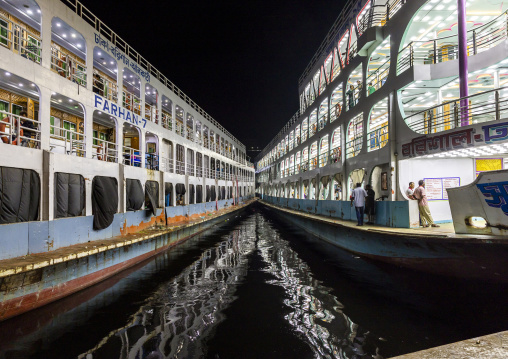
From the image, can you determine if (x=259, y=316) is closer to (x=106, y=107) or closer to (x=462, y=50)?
(x=106, y=107)

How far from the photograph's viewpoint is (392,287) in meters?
7.39

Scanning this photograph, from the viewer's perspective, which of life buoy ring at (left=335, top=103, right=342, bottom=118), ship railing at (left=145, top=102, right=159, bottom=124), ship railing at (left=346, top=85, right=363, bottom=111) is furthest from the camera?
life buoy ring at (left=335, top=103, right=342, bottom=118)

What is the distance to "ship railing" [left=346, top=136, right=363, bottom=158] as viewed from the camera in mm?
14229

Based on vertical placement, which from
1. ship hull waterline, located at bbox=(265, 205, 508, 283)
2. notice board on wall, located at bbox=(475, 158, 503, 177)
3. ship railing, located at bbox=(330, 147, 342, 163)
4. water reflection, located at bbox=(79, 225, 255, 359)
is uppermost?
ship railing, located at bbox=(330, 147, 342, 163)

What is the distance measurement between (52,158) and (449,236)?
11512 mm

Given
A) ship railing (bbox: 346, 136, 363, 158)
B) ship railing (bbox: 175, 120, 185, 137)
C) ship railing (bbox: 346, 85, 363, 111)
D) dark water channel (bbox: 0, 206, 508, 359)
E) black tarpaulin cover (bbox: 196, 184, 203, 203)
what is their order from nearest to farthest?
dark water channel (bbox: 0, 206, 508, 359)
ship railing (bbox: 346, 85, 363, 111)
ship railing (bbox: 346, 136, 363, 158)
ship railing (bbox: 175, 120, 185, 137)
black tarpaulin cover (bbox: 196, 184, 203, 203)

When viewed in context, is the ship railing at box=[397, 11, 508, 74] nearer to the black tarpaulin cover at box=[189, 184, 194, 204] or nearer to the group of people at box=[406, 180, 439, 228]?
the group of people at box=[406, 180, 439, 228]

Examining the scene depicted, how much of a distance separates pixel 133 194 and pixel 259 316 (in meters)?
8.37

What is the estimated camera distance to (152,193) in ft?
43.2

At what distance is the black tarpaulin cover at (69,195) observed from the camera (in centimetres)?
784

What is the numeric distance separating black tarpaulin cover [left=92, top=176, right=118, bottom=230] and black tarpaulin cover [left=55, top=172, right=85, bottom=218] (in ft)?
1.54

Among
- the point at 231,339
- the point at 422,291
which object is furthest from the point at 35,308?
the point at 422,291

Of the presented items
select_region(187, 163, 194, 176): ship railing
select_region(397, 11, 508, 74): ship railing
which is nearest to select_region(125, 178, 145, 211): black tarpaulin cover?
select_region(187, 163, 194, 176): ship railing

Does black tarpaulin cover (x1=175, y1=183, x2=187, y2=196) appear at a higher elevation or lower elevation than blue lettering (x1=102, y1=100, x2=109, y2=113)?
lower
